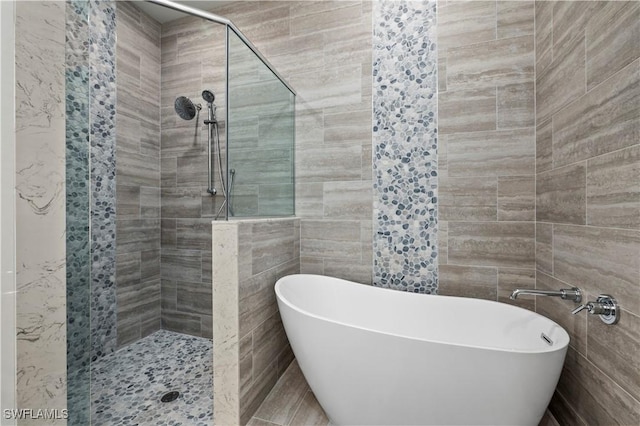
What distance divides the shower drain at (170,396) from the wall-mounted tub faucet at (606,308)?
208 cm

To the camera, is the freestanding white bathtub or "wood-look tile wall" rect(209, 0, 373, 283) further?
"wood-look tile wall" rect(209, 0, 373, 283)

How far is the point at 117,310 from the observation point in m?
2.05

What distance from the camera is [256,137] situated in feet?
5.36

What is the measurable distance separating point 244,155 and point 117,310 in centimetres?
165

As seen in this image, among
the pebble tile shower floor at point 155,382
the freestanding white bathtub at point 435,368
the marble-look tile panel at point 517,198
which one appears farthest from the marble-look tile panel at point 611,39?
the pebble tile shower floor at point 155,382

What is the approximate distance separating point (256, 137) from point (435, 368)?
148 centimetres

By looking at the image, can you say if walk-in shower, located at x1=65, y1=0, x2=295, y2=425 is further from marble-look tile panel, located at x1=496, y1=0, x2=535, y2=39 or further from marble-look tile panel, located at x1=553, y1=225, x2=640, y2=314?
marble-look tile panel, located at x1=553, y1=225, x2=640, y2=314

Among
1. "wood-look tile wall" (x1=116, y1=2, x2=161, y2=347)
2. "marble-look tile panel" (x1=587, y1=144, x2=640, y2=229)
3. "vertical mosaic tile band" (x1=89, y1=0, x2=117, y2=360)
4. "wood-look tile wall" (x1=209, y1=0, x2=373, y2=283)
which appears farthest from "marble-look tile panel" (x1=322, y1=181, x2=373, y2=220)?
"vertical mosaic tile band" (x1=89, y1=0, x2=117, y2=360)

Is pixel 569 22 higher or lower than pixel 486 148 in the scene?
higher

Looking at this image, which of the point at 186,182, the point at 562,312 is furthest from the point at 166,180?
the point at 562,312

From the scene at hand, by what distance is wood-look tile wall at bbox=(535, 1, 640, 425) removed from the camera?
930 millimetres

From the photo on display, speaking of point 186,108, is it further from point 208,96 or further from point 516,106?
point 516,106

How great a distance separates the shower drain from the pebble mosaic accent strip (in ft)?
2.21

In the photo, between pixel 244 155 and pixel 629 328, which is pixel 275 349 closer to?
pixel 244 155
